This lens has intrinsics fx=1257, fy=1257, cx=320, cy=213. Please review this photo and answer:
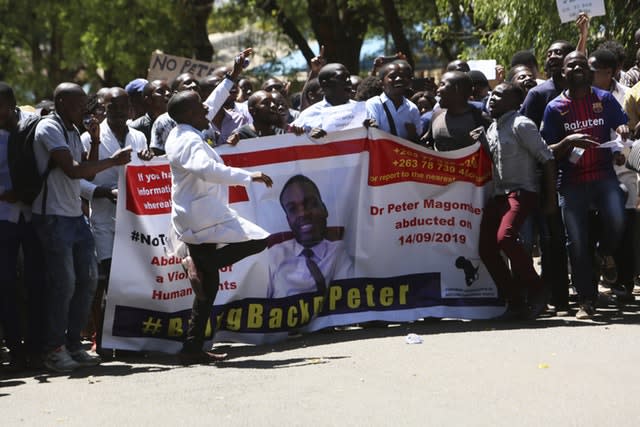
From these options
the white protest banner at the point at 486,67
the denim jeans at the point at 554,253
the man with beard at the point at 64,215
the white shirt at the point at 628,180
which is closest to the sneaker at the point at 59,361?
the man with beard at the point at 64,215

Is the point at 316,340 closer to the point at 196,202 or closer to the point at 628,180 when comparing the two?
the point at 196,202

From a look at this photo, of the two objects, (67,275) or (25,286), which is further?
(25,286)

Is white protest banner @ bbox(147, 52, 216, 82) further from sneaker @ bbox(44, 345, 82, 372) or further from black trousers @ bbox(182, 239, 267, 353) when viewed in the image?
sneaker @ bbox(44, 345, 82, 372)

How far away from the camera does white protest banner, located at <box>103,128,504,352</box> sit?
8.95 meters

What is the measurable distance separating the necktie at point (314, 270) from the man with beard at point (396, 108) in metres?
1.28

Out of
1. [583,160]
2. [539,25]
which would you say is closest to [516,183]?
[583,160]

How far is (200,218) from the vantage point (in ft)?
27.3

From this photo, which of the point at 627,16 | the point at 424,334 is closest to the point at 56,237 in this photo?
the point at 424,334

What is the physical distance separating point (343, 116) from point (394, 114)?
1.62 ft

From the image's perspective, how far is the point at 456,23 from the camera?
83.2 ft

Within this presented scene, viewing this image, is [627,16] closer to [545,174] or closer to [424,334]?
[545,174]

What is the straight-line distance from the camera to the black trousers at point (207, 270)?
8.45 meters

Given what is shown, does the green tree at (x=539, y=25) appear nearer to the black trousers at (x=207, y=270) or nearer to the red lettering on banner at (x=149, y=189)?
the red lettering on banner at (x=149, y=189)

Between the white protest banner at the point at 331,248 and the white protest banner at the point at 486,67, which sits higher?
the white protest banner at the point at 486,67
